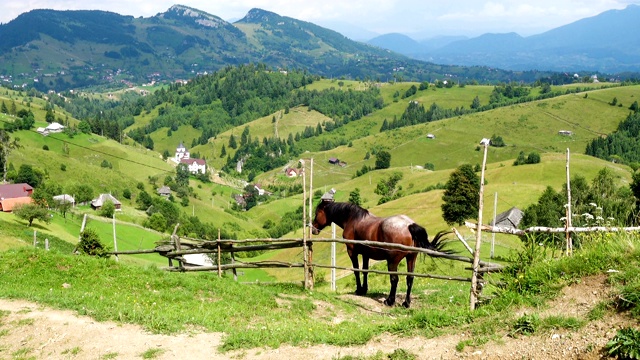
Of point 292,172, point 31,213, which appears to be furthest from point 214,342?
point 292,172

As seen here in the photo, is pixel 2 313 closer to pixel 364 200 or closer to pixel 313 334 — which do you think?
pixel 313 334

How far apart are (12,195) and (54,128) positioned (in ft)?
309

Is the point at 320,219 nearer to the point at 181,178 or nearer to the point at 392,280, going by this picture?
the point at 392,280

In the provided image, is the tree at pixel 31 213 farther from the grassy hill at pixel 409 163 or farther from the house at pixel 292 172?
the house at pixel 292 172

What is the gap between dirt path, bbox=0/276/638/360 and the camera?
7312 millimetres

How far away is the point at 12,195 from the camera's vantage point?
74.2 m

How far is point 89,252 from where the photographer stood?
729 inches

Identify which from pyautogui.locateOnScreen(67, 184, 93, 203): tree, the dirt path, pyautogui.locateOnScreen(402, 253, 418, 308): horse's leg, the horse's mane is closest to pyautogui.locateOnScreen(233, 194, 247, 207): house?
pyautogui.locateOnScreen(67, 184, 93, 203): tree

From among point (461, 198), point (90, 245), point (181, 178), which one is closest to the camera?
point (90, 245)

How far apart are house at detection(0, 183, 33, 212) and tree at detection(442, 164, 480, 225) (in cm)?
5919

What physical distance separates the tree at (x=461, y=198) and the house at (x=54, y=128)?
14462cm

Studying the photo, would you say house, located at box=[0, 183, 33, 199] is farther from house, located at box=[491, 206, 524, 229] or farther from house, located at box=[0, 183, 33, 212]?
house, located at box=[491, 206, 524, 229]

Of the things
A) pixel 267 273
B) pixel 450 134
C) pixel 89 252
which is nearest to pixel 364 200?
pixel 267 273

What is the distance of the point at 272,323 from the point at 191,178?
507 ft
